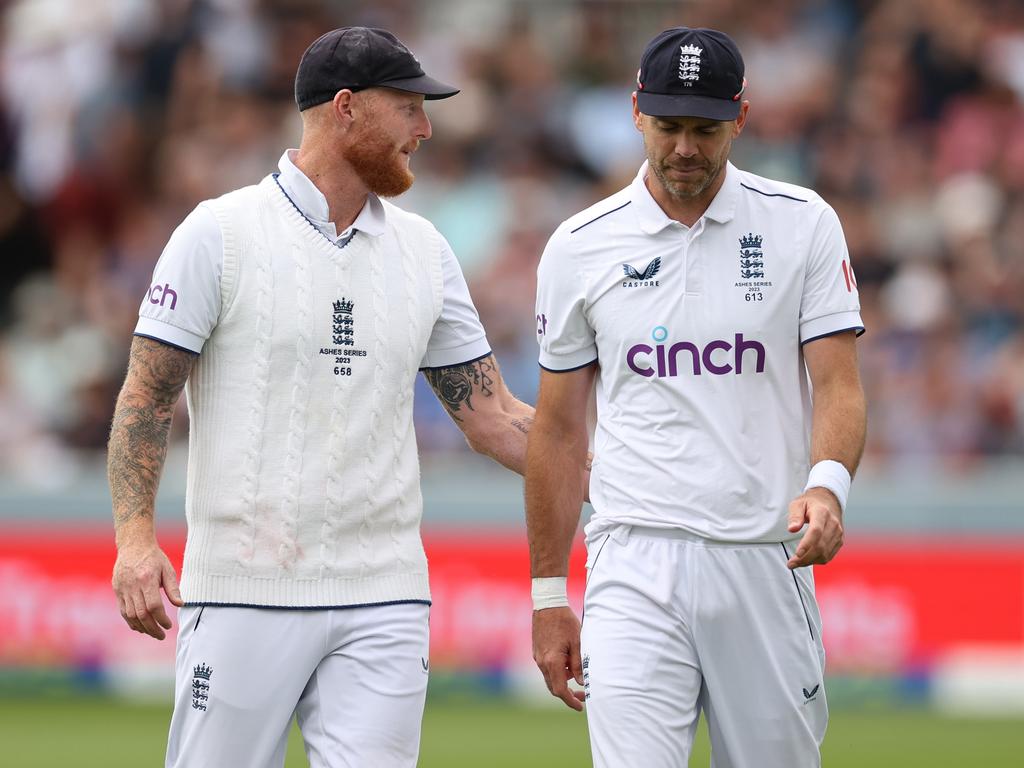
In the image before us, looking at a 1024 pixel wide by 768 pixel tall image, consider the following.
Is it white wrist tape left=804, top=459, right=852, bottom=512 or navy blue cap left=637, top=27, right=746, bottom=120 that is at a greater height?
navy blue cap left=637, top=27, right=746, bottom=120

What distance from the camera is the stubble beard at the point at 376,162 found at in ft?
19.0

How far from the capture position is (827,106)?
49.9ft

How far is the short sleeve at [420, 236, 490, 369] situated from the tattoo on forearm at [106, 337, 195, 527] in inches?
34.9

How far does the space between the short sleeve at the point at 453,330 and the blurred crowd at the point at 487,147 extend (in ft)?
23.2

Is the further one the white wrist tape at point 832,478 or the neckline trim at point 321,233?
the neckline trim at point 321,233

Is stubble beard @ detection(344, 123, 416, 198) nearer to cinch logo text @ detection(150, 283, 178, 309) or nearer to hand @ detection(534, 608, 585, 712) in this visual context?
cinch logo text @ detection(150, 283, 178, 309)

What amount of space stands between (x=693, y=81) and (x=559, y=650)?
69.7 inches

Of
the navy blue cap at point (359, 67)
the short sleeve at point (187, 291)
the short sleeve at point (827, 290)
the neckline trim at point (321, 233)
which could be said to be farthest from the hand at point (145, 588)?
the short sleeve at point (827, 290)

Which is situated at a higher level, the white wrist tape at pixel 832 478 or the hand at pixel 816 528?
the white wrist tape at pixel 832 478

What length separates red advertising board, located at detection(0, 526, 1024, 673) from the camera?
12250mm

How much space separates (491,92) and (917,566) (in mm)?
5707

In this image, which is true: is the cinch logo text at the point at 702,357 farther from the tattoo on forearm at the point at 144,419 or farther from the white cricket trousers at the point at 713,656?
the tattoo on forearm at the point at 144,419

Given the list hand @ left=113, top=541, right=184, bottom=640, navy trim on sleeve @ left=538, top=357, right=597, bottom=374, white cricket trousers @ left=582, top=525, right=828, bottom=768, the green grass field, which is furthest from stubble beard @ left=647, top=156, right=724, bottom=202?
the green grass field

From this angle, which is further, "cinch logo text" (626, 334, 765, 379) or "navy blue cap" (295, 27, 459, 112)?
"navy blue cap" (295, 27, 459, 112)
